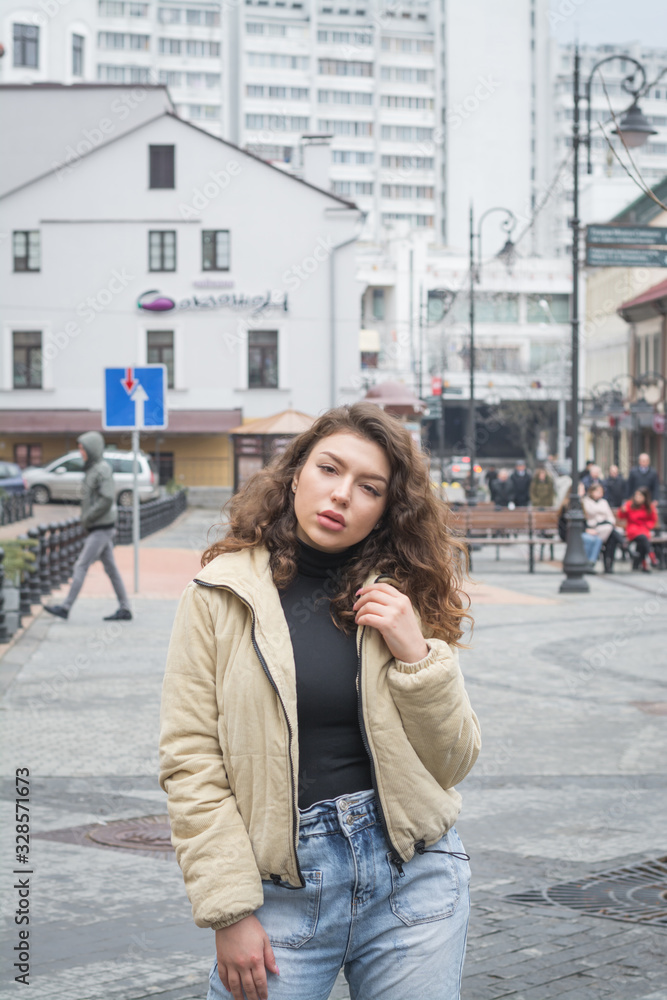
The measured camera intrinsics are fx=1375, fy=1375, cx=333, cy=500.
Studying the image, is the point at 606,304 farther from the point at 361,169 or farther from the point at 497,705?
the point at 361,169

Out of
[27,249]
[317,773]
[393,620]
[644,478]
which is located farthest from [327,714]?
[27,249]

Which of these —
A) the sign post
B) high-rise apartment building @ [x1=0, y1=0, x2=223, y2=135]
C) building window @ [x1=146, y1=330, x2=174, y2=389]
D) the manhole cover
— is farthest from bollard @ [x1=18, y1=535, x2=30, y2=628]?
high-rise apartment building @ [x1=0, y1=0, x2=223, y2=135]

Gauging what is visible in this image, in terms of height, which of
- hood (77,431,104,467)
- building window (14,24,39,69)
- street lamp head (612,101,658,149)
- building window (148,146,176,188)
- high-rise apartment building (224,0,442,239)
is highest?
high-rise apartment building (224,0,442,239)

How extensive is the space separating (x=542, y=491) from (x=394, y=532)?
26395mm

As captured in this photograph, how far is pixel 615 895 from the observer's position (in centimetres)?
557

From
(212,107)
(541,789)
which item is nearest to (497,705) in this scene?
(541,789)

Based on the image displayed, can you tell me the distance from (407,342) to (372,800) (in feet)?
294

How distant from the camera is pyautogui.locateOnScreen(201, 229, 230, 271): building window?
4947cm

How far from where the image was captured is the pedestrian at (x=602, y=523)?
2228cm

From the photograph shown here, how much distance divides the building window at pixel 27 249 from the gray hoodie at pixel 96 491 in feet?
120

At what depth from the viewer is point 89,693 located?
10305 mm

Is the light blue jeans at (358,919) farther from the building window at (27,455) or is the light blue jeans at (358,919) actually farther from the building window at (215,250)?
the building window at (27,455)

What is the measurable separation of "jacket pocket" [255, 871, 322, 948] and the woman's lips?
0.66 metres

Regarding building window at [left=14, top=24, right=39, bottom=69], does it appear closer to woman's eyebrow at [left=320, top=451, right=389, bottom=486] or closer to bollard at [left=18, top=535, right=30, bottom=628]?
bollard at [left=18, top=535, right=30, bottom=628]
